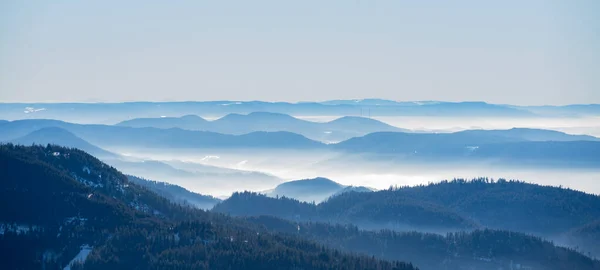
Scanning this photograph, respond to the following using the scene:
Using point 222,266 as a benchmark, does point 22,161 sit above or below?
above

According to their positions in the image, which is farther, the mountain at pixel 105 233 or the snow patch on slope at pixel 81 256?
the mountain at pixel 105 233

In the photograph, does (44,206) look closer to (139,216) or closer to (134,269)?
(139,216)

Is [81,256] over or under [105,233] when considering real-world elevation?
under

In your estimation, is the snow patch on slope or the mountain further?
the mountain

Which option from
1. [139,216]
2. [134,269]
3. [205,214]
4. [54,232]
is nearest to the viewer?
[134,269]

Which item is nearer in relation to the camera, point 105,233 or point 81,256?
point 81,256

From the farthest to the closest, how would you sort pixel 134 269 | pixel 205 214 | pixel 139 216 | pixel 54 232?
1. pixel 205 214
2. pixel 139 216
3. pixel 54 232
4. pixel 134 269

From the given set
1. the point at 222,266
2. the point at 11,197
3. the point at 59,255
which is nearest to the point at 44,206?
the point at 11,197

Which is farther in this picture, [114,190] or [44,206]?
[114,190]
